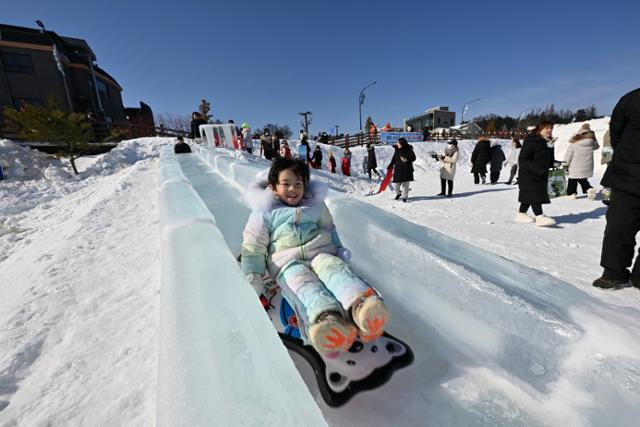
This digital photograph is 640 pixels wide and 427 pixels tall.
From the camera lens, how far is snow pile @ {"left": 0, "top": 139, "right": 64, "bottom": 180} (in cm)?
1012

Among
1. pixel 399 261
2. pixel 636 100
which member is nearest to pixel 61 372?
pixel 399 261

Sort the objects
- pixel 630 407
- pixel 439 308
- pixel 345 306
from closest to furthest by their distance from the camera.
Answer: pixel 630 407 → pixel 345 306 → pixel 439 308

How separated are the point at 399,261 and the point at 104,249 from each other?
3226 mm

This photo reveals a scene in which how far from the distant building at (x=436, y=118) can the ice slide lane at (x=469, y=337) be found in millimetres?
58701

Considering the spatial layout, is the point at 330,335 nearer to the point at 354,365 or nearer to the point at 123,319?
the point at 354,365

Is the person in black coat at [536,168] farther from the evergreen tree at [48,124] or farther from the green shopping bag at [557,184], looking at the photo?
the evergreen tree at [48,124]

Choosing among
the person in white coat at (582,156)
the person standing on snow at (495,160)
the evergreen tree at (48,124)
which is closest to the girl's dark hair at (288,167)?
the person in white coat at (582,156)

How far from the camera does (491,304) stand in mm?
1535

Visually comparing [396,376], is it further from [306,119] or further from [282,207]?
[306,119]

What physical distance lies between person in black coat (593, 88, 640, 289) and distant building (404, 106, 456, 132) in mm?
57711

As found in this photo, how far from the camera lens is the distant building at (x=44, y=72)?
21.0 metres

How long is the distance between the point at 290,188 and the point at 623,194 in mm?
2530

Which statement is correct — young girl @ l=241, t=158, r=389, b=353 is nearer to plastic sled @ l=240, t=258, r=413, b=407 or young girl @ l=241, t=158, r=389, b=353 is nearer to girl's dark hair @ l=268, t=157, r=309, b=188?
girl's dark hair @ l=268, t=157, r=309, b=188

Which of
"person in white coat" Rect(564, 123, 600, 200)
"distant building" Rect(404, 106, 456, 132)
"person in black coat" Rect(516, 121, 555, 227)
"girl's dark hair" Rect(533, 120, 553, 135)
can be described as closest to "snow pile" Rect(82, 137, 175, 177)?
"person in black coat" Rect(516, 121, 555, 227)
